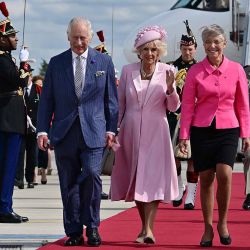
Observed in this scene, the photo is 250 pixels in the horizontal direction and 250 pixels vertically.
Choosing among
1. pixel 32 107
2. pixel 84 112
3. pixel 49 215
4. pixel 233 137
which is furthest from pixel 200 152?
pixel 32 107

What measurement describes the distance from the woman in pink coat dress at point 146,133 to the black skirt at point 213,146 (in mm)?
362

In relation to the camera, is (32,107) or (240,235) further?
(32,107)

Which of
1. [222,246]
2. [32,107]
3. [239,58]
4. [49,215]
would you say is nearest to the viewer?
[222,246]

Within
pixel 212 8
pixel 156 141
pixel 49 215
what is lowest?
pixel 49 215

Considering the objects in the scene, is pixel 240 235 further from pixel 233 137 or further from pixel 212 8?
pixel 212 8

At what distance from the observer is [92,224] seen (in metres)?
10.9

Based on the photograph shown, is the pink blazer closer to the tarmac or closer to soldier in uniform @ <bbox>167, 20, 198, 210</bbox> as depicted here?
the tarmac

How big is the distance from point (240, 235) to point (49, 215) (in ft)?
8.77

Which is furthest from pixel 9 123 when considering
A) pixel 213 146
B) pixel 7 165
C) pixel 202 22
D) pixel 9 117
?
pixel 202 22

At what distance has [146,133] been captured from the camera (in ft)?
36.8

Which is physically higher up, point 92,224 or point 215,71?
point 215,71

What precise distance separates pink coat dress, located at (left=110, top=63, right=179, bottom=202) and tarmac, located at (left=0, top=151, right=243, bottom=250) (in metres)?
0.77

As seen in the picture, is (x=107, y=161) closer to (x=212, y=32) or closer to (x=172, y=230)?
(x=172, y=230)

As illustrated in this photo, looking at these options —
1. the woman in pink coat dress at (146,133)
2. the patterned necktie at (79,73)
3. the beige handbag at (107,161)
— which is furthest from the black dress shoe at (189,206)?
the patterned necktie at (79,73)
